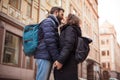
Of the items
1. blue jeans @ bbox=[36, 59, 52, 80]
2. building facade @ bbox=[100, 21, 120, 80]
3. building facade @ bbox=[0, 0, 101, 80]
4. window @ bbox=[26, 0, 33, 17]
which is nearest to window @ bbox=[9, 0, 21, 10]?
building facade @ bbox=[0, 0, 101, 80]

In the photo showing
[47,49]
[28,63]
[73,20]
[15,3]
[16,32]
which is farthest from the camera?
[28,63]

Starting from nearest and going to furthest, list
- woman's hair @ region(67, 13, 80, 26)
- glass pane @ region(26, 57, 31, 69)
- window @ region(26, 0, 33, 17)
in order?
woman's hair @ region(67, 13, 80, 26), glass pane @ region(26, 57, 31, 69), window @ region(26, 0, 33, 17)

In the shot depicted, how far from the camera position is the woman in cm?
427

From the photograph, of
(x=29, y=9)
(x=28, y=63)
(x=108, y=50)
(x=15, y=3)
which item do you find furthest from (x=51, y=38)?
(x=108, y=50)

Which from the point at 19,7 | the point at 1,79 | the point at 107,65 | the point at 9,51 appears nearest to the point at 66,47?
the point at 1,79

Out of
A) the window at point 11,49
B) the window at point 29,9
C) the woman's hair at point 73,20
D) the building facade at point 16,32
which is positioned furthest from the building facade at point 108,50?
the woman's hair at point 73,20

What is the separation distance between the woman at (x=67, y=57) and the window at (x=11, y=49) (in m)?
9.76

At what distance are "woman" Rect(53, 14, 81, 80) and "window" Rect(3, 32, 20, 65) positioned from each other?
9.76m

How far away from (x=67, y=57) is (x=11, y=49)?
10688mm

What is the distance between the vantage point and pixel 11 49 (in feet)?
48.0

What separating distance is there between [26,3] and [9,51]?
3719mm

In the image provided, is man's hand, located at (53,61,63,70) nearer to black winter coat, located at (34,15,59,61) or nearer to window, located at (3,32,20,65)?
black winter coat, located at (34,15,59,61)

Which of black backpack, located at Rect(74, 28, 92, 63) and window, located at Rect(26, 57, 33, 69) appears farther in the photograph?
window, located at Rect(26, 57, 33, 69)

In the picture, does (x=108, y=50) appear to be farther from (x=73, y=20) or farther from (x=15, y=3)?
(x=73, y=20)
